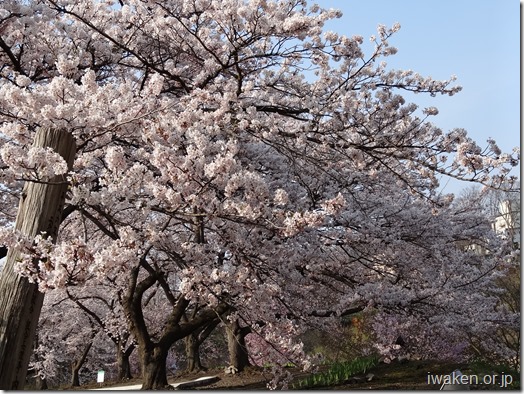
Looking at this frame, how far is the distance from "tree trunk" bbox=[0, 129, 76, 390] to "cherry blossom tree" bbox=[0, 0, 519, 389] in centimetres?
12

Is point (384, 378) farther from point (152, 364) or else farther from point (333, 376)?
point (152, 364)

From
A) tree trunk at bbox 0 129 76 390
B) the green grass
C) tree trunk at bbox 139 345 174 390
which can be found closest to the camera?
tree trunk at bbox 0 129 76 390

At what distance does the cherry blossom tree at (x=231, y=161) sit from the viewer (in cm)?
331

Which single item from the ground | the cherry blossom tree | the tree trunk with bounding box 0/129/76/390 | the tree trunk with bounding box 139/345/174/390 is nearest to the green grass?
the ground

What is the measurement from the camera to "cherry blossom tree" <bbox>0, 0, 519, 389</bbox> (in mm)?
3309

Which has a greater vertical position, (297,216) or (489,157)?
Answer: (489,157)

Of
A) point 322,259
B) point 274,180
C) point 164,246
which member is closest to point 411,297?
point 322,259

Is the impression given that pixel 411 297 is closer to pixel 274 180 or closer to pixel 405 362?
pixel 274 180

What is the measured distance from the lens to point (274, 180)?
615 cm

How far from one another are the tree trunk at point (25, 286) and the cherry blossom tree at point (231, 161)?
12 cm

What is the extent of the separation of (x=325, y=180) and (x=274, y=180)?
24.3 inches

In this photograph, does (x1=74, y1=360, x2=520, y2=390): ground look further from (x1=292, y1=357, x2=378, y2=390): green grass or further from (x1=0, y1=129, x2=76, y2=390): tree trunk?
(x1=0, y1=129, x2=76, y2=390): tree trunk

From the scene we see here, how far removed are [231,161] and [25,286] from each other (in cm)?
139

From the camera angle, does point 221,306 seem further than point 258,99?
Yes
